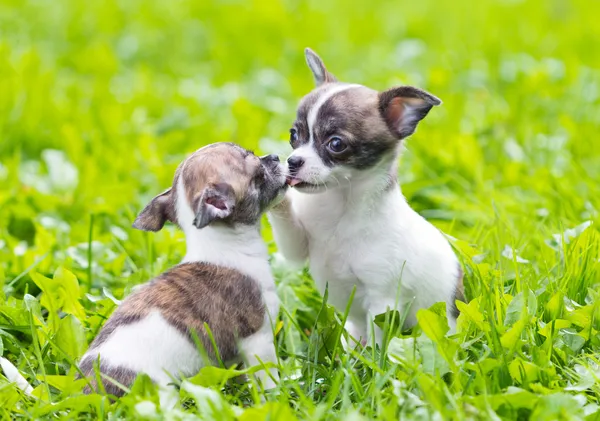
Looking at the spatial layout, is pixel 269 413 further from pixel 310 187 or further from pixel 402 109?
pixel 402 109

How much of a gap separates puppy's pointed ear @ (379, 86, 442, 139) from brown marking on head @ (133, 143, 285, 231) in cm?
57

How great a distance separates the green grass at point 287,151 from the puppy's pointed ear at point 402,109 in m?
0.72

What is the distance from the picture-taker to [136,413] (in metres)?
3.30

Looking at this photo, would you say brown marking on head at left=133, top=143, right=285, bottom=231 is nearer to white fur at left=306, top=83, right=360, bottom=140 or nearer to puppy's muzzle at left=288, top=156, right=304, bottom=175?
puppy's muzzle at left=288, top=156, right=304, bottom=175

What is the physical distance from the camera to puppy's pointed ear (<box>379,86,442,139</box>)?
420cm

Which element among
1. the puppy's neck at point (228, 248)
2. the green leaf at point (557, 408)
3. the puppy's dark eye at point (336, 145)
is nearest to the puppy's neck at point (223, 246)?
the puppy's neck at point (228, 248)

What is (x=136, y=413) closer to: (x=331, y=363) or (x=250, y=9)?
(x=331, y=363)

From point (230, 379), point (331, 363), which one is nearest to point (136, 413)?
point (230, 379)

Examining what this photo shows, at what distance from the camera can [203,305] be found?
3.77 m

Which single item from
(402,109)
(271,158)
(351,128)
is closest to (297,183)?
(271,158)

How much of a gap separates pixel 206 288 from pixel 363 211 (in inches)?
35.0

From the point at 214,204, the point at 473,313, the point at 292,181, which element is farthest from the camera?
the point at 292,181

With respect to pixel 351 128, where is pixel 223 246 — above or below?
below

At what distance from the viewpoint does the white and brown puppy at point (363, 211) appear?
13.7 ft
